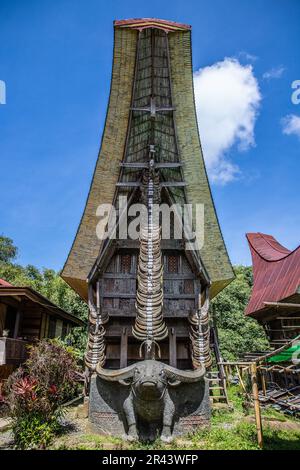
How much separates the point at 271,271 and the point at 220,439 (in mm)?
13563

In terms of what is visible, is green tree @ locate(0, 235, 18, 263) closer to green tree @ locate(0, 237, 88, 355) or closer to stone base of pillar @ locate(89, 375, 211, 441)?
Result: green tree @ locate(0, 237, 88, 355)

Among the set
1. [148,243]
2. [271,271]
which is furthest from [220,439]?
[271,271]

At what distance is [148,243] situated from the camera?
418 inches

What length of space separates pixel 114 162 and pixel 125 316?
5.48 m

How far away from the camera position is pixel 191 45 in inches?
443

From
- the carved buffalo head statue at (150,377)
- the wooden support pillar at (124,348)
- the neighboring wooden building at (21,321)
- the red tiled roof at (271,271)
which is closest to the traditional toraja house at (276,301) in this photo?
the red tiled roof at (271,271)

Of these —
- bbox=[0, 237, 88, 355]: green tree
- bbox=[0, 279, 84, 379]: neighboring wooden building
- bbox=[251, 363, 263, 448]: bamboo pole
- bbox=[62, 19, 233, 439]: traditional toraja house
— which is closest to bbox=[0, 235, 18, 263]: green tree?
bbox=[0, 237, 88, 355]: green tree

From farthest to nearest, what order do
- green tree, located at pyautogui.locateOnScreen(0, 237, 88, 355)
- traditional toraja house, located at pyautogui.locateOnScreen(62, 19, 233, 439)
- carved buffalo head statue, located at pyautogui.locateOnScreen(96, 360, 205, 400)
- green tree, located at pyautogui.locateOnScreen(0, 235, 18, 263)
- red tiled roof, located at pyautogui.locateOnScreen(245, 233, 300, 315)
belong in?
green tree, located at pyautogui.locateOnScreen(0, 235, 18, 263)
green tree, located at pyautogui.locateOnScreen(0, 237, 88, 355)
red tiled roof, located at pyautogui.locateOnScreen(245, 233, 300, 315)
traditional toraja house, located at pyautogui.locateOnScreen(62, 19, 233, 439)
carved buffalo head statue, located at pyautogui.locateOnScreen(96, 360, 205, 400)

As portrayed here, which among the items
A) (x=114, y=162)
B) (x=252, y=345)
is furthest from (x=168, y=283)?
(x=252, y=345)

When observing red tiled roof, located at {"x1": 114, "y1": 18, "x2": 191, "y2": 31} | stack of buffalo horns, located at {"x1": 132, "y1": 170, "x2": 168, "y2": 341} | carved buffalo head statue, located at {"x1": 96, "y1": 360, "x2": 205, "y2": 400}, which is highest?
red tiled roof, located at {"x1": 114, "y1": 18, "x2": 191, "y2": 31}

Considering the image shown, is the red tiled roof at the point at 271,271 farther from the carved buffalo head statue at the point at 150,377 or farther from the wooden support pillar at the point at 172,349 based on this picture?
the carved buffalo head statue at the point at 150,377

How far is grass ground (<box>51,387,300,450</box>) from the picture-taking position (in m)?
7.91

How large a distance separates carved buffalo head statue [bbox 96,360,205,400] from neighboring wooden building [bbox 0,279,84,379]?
4.29 metres

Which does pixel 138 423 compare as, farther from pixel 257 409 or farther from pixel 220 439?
pixel 257 409
